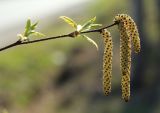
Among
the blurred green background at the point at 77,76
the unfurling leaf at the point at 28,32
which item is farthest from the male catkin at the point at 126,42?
the blurred green background at the point at 77,76

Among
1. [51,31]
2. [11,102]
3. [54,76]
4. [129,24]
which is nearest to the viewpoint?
[129,24]

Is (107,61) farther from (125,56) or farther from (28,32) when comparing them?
(28,32)

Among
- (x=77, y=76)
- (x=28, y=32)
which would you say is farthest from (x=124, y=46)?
(x=77, y=76)

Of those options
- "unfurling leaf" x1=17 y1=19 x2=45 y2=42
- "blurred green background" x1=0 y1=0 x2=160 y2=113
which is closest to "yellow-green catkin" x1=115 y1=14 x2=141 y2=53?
"unfurling leaf" x1=17 y1=19 x2=45 y2=42

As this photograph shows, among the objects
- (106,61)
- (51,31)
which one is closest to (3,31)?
(51,31)

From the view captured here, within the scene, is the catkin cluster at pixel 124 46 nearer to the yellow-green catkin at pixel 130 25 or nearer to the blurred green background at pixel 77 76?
the yellow-green catkin at pixel 130 25

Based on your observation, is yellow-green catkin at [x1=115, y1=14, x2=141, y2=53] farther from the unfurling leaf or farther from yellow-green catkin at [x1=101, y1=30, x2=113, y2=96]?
the unfurling leaf

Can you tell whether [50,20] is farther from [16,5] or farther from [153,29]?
[153,29]
